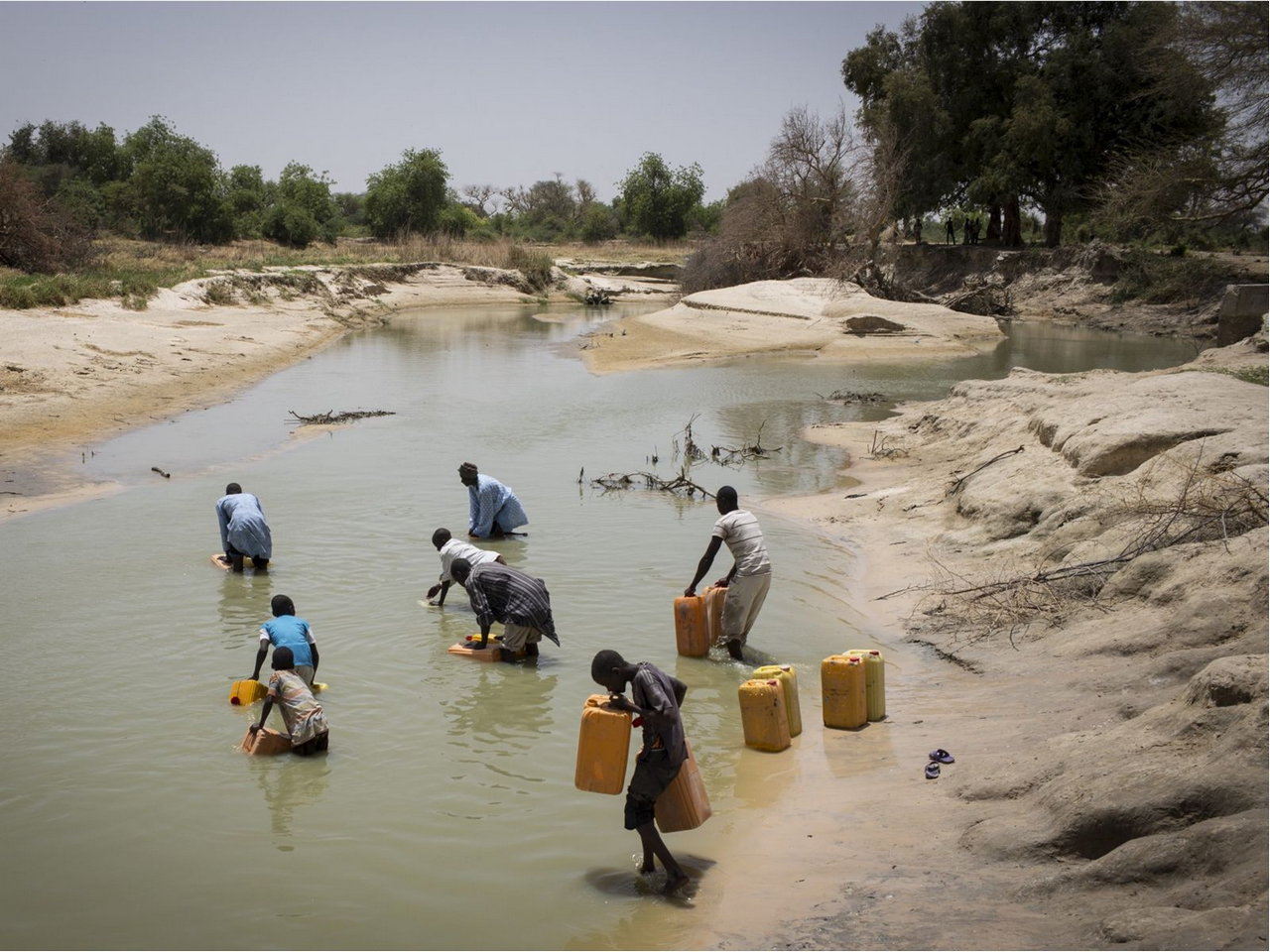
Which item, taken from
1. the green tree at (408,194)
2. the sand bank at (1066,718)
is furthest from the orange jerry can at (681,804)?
the green tree at (408,194)

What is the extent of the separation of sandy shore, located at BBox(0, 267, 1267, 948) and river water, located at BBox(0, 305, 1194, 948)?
0.45 metres

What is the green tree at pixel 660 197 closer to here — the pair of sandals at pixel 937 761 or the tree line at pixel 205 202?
the tree line at pixel 205 202

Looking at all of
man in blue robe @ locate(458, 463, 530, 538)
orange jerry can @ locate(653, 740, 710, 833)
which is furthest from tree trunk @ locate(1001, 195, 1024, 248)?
orange jerry can @ locate(653, 740, 710, 833)

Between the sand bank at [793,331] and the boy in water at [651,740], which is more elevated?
the sand bank at [793,331]

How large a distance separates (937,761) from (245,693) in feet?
15.9

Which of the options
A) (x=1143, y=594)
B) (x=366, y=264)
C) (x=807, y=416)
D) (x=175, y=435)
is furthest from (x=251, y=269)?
(x=1143, y=594)

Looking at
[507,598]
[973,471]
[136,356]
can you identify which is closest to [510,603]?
[507,598]

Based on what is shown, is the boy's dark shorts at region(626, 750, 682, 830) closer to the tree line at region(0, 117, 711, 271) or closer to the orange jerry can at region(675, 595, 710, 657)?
the orange jerry can at region(675, 595, 710, 657)

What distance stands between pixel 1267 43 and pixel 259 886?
1392 inches

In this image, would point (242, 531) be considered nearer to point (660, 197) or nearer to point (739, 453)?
point (739, 453)

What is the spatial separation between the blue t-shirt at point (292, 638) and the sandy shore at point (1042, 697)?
3.29 m

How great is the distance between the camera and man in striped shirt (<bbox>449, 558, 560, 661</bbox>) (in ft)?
28.9

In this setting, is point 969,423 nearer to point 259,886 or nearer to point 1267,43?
point 259,886

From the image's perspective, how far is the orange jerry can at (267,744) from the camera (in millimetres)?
7406
